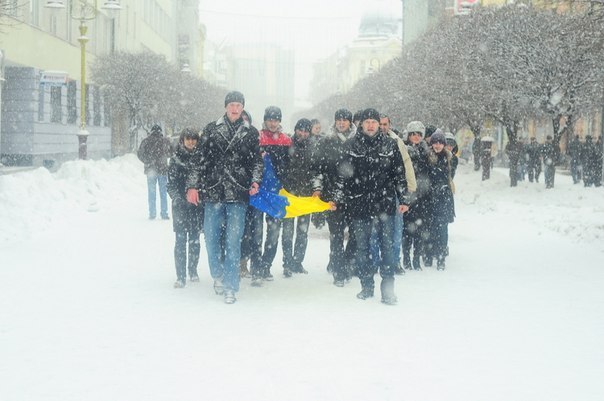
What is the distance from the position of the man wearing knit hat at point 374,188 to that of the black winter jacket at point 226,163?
0.92 metres

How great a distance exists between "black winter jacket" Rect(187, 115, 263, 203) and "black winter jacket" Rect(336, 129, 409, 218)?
36.3 inches

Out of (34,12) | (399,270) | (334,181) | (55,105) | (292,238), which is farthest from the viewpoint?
(55,105)

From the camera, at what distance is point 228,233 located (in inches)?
322

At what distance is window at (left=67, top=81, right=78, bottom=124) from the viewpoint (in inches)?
1519

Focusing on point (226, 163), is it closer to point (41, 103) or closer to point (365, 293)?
point (365, 293)

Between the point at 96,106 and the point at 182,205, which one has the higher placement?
the point at 96,106

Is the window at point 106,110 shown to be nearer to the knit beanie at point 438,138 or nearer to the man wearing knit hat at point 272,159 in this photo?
the knit beanie at point 438,138

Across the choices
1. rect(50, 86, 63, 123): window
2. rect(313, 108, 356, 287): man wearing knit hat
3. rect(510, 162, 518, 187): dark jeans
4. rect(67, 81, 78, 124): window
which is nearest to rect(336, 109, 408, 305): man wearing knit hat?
rect(313, 108, 356, 287): man wearing knit hat

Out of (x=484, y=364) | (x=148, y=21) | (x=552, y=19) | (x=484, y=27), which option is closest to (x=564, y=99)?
(x=552, y=19)

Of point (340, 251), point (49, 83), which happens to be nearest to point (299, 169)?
point (340, 251)

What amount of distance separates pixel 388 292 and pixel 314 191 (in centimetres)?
152

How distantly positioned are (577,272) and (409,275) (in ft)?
6.96

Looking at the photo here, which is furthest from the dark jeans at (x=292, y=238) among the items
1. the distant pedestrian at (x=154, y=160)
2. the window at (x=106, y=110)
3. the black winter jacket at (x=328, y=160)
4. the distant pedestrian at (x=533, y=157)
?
the window at (x=106, y=110)

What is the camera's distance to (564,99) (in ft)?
80.0
